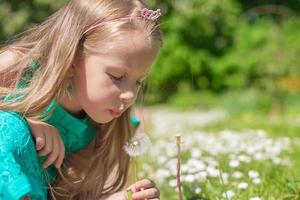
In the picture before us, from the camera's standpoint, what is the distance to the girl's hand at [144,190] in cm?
199

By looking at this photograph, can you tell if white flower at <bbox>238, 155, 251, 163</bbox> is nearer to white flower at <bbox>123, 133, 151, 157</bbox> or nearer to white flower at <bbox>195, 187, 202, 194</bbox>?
white flower at <bbox>195, 187, 202, 194</bbox>

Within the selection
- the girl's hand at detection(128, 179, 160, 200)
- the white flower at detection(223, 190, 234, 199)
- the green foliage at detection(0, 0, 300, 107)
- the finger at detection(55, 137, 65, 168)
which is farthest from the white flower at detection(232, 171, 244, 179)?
the green foliage at detection(0, 0, 300, 107)

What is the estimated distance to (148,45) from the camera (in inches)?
80.0

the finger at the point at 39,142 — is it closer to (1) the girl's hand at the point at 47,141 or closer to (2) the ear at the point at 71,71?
(1) the girl's hand at the point at 47,141

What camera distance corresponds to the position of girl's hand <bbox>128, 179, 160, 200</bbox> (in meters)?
1.99

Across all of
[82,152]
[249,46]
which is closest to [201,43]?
[249,46]

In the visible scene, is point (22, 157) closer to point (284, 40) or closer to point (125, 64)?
point (125, 64)

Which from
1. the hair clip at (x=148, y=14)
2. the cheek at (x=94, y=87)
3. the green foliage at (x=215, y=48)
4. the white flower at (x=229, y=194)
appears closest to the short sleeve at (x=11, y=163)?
the cheek at (x=94, y=87)

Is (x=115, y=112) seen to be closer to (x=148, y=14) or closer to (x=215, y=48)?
(x=148, y=14)

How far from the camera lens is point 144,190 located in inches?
79.0

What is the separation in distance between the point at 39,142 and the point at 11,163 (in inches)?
A: 8.8

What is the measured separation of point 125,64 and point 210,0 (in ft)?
35.8

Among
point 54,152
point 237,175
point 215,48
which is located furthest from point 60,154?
point 215,48

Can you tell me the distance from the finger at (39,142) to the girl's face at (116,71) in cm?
19
